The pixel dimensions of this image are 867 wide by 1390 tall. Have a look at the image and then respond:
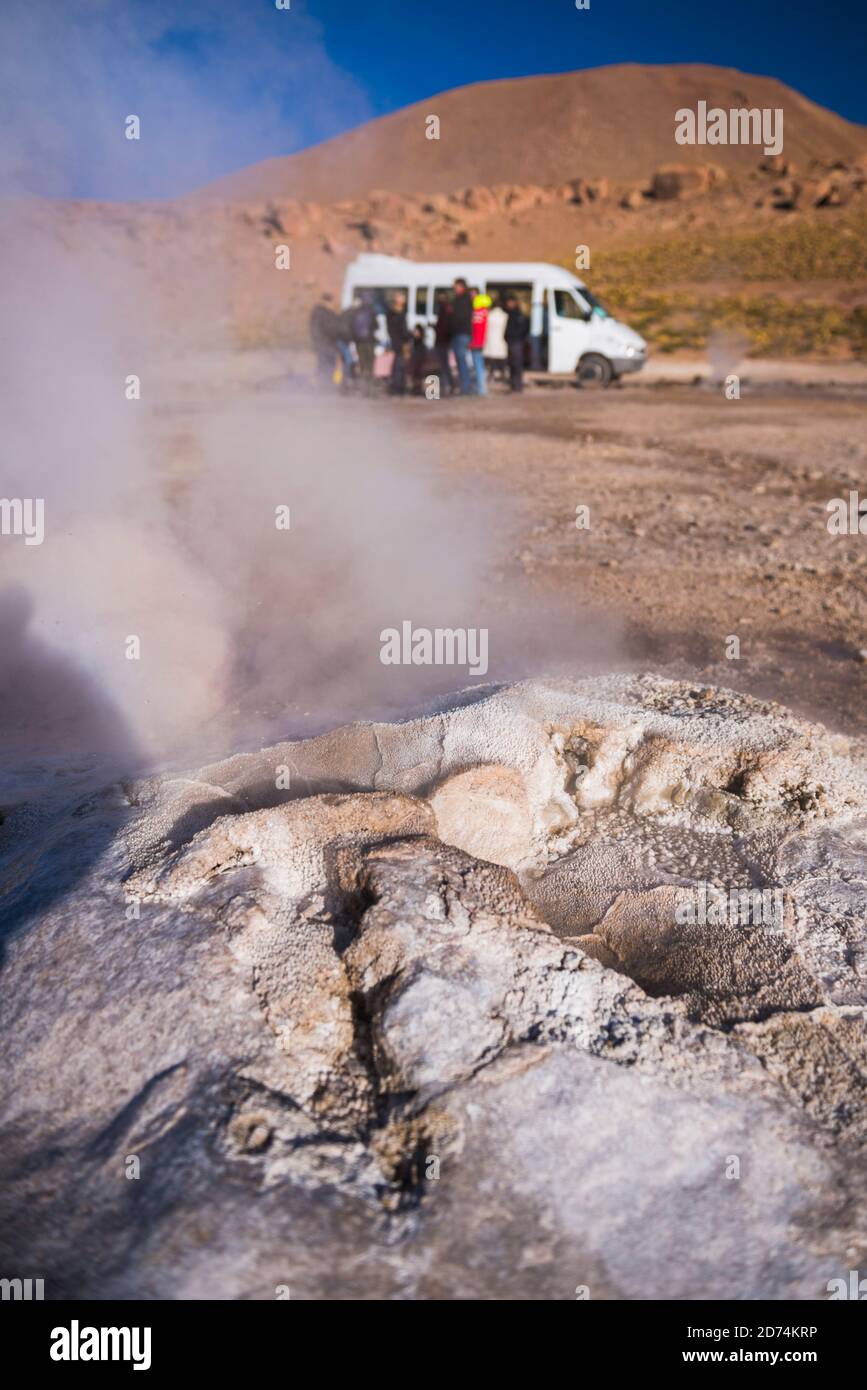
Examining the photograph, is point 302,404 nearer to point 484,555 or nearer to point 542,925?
point 484,555

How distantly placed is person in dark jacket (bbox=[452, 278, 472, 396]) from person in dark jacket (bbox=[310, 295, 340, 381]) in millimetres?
1573

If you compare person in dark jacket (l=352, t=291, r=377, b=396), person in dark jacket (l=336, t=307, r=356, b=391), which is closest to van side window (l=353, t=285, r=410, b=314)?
person in dark jacket (l=352, t=291, r=377, b=396)

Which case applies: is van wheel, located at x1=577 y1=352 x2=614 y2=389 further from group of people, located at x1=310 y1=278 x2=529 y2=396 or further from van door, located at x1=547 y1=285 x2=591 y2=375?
group of people, located at x1=310 y1=278 x2=529 y2=396

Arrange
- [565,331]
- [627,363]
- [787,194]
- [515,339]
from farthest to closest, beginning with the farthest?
[787,194]
[627,363]
[565,331]
[515,339]

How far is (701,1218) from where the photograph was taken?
1.30 m

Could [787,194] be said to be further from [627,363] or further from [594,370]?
[594,370]

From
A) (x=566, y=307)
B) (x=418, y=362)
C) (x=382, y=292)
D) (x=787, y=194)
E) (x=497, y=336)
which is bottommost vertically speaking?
(x=418, y=362)

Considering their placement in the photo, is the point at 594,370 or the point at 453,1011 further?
the point at 594,370

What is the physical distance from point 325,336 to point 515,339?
2.49 metres

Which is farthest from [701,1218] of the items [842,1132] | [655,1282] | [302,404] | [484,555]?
[302,404]

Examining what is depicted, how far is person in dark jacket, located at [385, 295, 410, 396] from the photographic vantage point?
12.2 m

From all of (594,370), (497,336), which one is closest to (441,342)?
(497,336)

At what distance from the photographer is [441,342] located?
39.5 ft

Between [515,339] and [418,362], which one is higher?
[515,339]
